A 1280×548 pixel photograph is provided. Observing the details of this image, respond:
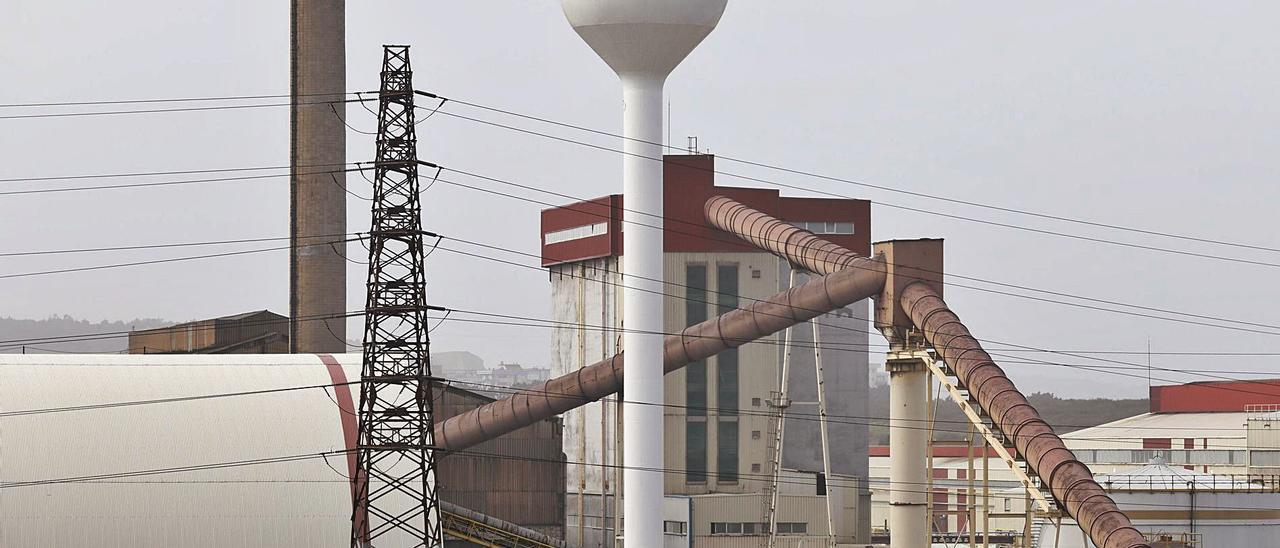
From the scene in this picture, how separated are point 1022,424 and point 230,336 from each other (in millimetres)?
25928

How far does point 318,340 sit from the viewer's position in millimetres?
44156

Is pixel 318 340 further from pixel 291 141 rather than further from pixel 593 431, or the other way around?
pixel 593 431

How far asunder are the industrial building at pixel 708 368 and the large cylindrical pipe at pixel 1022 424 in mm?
14748

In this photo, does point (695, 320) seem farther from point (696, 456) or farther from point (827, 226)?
point (827, 226)

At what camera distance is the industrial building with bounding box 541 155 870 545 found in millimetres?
48250

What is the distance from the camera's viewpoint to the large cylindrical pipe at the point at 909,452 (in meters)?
34.1

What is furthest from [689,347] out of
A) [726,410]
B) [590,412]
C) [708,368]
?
[590,412]

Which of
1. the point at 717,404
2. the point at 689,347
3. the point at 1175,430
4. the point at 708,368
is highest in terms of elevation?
the point at 689,347

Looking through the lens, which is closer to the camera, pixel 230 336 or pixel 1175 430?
pixel 230 336

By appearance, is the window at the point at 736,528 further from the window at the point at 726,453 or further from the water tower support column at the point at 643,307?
the water tower support column at the point at 643,307

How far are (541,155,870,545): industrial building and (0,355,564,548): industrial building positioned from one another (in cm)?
1611

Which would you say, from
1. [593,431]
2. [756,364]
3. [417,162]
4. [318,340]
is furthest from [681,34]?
[593,431]

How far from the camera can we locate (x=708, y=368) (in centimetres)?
4969

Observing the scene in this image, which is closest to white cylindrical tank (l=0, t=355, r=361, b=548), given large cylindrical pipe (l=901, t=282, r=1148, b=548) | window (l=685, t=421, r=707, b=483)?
large cylindrical pipe (l=901, t=282, r=1148, b=548)
